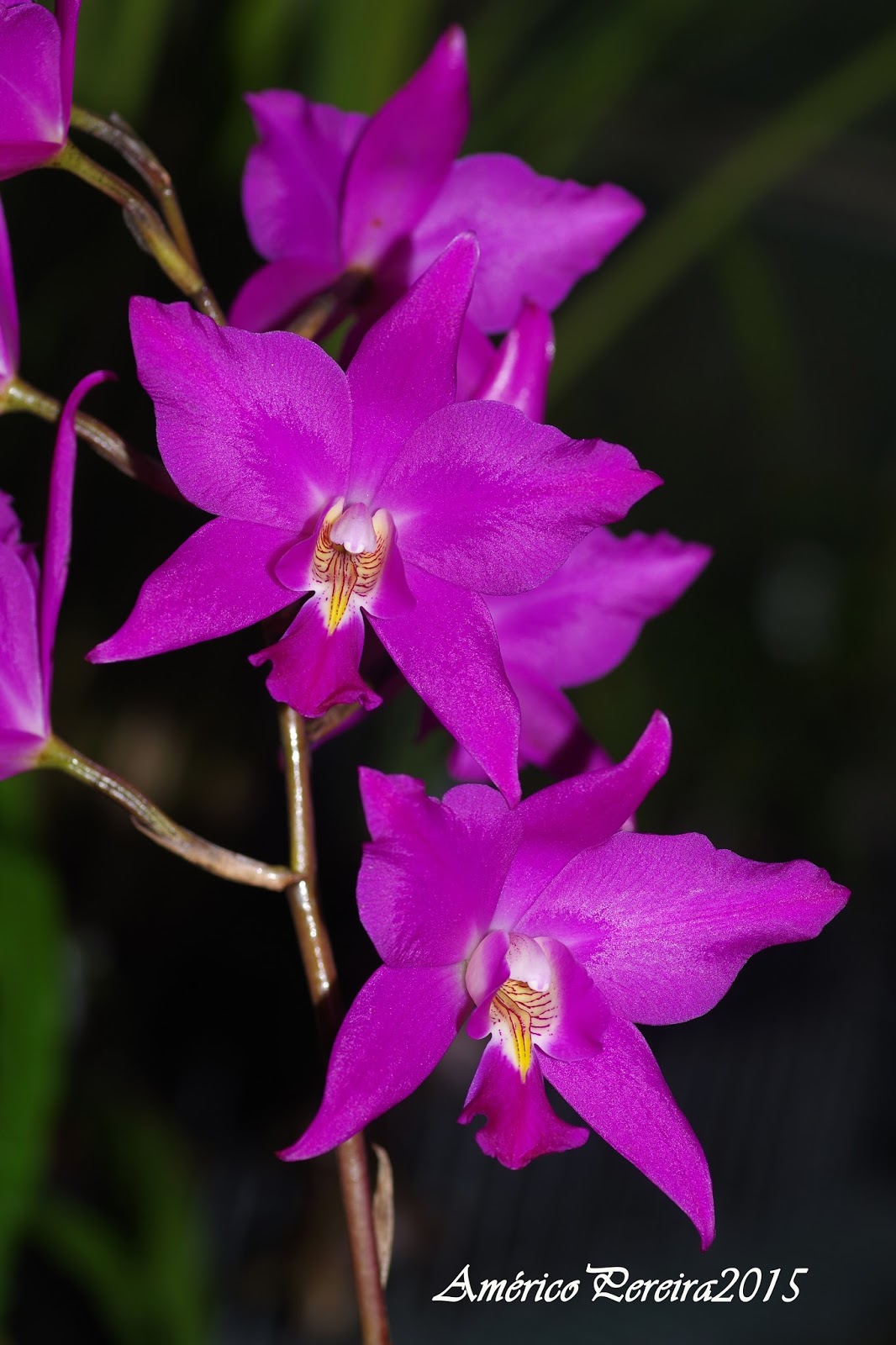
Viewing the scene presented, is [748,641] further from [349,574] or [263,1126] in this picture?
[349,574]

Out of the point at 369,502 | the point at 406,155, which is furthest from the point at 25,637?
the point at 406,155

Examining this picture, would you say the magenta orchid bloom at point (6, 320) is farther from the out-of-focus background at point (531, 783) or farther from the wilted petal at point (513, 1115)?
the out-of-focus background at point (531, 783)

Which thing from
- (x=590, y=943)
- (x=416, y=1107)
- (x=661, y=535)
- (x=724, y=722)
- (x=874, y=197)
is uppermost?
(x=874, y=197)

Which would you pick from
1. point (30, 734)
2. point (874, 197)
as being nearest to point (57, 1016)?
point (30, 734)

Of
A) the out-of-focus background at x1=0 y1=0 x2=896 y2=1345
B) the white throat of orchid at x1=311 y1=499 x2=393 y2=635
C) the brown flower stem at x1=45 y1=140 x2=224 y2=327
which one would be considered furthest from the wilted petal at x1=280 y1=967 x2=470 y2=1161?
the out-of-focus background at x1=0 y1=0 x2=896 y2=1345

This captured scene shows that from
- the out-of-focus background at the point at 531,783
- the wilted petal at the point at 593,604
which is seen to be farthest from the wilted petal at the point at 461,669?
the out-of-focus background at the point at 531,783

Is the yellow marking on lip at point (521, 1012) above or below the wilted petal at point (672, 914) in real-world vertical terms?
below

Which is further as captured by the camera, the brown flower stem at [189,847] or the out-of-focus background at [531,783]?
the out-of-focus background at [531,783]
